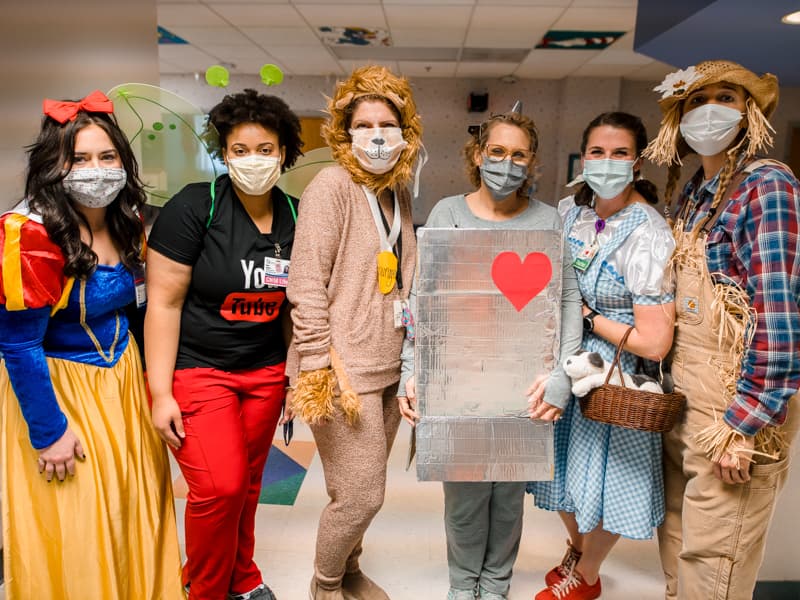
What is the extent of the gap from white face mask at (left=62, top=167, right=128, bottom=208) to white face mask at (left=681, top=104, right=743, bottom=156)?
5.16ft

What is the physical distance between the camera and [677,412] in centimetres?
155

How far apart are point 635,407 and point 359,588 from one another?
1.14m

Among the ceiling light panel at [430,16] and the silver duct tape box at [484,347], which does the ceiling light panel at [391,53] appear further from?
the silver duct tape box at [484,347]

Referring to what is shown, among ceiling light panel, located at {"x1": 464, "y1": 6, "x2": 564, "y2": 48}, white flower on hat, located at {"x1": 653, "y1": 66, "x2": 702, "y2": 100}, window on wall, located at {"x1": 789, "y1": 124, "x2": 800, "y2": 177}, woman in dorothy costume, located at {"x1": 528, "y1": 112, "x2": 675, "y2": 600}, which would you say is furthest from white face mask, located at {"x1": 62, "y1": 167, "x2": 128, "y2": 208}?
window on wall, located at {"x1": 789, "y1": 124, "x2": 800, "y2": 177}

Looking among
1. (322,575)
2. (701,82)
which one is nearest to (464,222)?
(701,82)

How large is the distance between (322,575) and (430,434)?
64 cm

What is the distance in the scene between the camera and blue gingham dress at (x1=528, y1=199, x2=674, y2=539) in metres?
1.60

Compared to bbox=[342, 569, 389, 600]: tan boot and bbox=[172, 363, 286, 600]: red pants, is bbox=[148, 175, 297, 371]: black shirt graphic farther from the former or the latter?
bbox=[342, 569, 389, 600]: tan boot

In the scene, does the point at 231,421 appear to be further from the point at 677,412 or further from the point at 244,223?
the point at 677,412

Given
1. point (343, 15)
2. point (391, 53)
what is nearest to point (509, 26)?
point (343, 15)

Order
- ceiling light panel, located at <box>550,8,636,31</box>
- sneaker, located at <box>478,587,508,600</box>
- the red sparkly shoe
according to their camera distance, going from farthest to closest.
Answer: ceiling light panel, located at <box>550,8,636,31</box>, the red sparkly shoe, sneaker, located at <box>478,587,508,600</box>

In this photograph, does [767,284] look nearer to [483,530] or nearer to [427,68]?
[483,530]

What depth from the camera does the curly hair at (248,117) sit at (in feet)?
5.55

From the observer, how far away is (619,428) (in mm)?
1726
